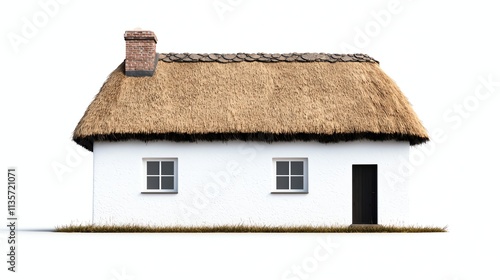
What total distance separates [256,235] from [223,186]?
242 centimetres

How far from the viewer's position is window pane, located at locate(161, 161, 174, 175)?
2406 cm

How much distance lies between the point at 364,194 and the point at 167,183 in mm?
6034

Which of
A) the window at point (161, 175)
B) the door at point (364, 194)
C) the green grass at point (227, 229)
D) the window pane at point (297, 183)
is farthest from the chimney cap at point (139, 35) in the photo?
the door at point (364, 194)

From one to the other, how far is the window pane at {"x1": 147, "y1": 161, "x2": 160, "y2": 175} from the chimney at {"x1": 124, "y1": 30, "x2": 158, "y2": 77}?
3.20 meters

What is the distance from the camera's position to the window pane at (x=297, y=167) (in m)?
24.1

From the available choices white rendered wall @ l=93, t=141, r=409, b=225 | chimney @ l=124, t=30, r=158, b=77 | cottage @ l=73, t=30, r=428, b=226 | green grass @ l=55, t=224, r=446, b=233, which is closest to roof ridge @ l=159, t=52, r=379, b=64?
chimney @ l=124, t=30, r=158, b=77

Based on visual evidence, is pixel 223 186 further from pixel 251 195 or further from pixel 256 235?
pixel 256 235

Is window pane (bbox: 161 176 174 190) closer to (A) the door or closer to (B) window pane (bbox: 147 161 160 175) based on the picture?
(B) window pane (bbox: 147 161 160 175)

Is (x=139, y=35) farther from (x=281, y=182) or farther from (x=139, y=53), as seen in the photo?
(x=281, y=182)

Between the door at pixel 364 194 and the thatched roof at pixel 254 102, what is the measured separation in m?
1.05

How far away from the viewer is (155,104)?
80.3 ft

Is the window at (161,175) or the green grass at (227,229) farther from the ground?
the window at (161,175)

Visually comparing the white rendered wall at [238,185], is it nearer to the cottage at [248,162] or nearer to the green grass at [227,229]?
the cottage at [248,162]

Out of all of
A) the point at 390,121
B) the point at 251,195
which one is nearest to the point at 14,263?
the point at 251,195
